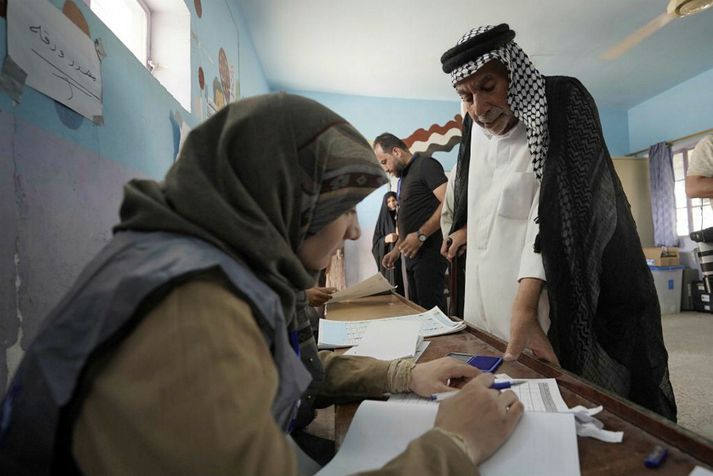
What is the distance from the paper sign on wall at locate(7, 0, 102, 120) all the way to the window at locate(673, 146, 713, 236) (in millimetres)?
6358

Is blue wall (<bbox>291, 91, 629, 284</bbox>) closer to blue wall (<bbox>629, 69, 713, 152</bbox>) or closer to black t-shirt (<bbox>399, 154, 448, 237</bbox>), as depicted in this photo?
black t-shirt (<bbox>399, 154, 448, 237</bbox>)

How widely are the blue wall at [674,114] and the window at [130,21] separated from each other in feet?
19.5

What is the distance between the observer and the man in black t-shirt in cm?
244

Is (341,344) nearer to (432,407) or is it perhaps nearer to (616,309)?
(432,407)

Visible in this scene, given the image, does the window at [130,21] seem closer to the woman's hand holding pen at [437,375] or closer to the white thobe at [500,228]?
the white thobe at [500,228]

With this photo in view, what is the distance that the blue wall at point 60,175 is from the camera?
27.3 inches

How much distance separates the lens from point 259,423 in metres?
0.35

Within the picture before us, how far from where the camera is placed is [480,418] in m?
0.53

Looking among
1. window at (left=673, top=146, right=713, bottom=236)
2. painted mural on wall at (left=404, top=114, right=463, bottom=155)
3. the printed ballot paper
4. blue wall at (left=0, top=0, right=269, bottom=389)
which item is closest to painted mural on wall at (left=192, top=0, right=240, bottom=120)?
blue wall at (left=0, top=0, right=269, bottom=389)

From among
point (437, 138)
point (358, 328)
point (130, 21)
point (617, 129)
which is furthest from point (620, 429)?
point (617, 129)

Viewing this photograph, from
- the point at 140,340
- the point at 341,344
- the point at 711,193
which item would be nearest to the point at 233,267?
the point at 140,340

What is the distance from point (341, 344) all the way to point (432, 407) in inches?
21.5

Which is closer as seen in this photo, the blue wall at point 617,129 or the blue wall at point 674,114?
the blue wall at point 674,114

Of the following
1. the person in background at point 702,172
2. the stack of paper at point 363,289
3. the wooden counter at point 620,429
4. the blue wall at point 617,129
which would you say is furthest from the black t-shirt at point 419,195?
the blue wall at point 617,129
